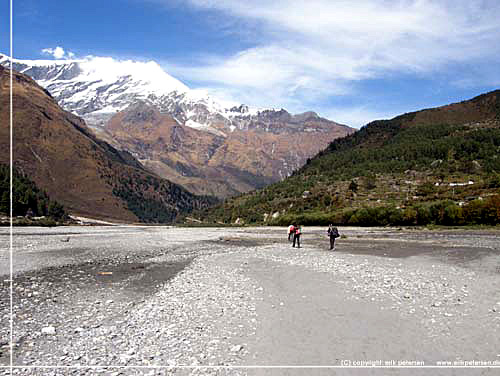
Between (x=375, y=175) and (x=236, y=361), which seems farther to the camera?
(x=375, y=175)

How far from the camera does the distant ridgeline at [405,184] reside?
82.8 metres

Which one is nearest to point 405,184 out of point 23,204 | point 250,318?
point 23,204

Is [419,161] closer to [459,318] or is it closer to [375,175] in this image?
[375,175]

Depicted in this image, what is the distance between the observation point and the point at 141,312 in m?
15.1

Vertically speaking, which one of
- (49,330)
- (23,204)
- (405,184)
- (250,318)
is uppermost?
(405,184)

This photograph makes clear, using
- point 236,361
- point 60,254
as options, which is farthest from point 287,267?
point 60,254

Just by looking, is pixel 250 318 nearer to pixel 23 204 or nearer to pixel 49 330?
pixel 49 330

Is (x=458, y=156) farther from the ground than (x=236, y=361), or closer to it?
farther from the ground

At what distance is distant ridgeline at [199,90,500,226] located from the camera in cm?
8275

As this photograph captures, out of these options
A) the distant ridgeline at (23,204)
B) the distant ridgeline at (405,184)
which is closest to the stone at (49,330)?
the distant ridgeline at (405,184)

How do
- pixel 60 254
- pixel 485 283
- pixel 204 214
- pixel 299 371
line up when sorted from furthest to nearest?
1. pixel 204 214
2. pixel 60 254
3. pixel 485 283
4. pixel 299 371

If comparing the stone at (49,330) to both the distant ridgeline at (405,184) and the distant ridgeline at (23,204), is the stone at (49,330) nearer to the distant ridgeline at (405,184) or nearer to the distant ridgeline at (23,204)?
the distant ridgeline at (405,184)

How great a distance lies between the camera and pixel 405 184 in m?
120

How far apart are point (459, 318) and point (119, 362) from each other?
394 inches
